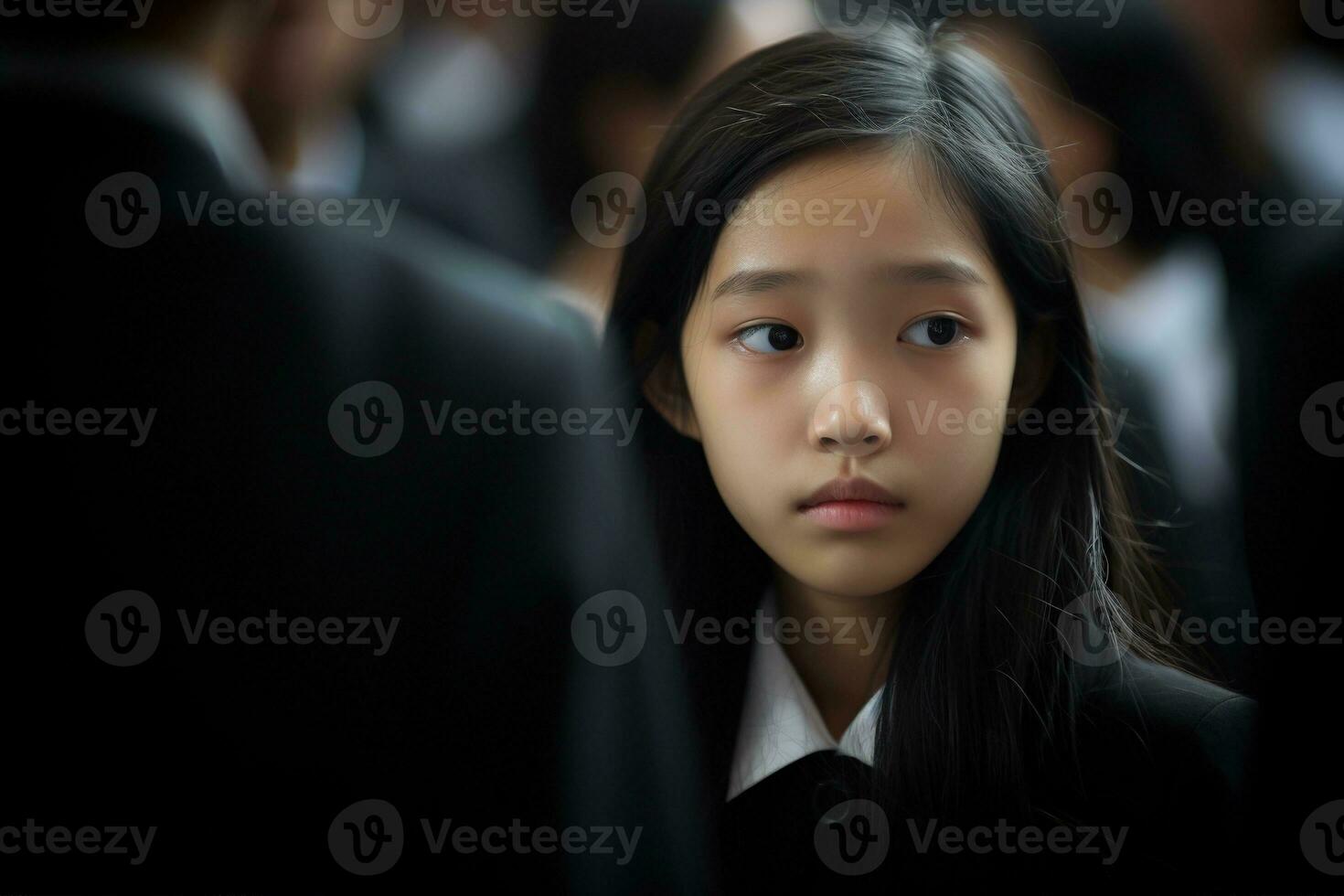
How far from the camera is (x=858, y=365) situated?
61 cm

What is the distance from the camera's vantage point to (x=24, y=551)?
2.40ft

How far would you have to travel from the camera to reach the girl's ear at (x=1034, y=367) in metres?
0.68

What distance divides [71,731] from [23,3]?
50 cm

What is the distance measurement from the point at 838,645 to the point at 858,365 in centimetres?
21

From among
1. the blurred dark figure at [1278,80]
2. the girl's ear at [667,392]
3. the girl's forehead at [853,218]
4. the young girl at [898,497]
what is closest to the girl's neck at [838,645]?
the young girl at [898,497]

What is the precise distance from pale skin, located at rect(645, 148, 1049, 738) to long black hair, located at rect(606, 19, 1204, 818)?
23mm

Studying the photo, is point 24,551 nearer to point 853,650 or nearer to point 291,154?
point 291,154


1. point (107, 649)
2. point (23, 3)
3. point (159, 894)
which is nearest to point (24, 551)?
point (107, 649)

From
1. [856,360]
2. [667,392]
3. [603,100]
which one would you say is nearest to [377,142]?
[603,100]

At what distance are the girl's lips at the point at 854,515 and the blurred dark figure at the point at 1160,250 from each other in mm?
214

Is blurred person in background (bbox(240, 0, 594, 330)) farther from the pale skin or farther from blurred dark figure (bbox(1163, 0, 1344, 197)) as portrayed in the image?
blurred dark figure (bbox(1163, 0, 1344, 197))

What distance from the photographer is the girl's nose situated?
0.60 m

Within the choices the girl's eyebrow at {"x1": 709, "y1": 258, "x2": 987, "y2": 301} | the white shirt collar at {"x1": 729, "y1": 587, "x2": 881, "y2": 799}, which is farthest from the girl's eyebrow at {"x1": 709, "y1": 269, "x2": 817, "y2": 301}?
the white shirt collar at {"x1": 729, "y1": 587, "x2": 881, "y2": 799}

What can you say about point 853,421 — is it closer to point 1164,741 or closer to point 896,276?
point 896,276
